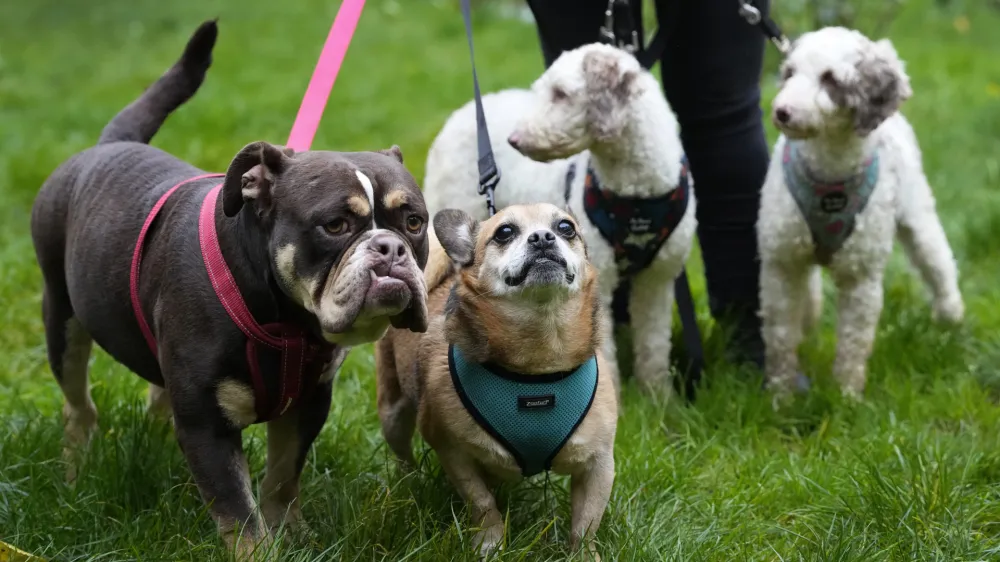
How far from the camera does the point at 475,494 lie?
2789 millimetres

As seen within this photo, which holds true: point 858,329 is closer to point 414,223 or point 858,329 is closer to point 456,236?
point 456,236

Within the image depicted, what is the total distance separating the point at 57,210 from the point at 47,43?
1000cm

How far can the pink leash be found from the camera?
9.58ft

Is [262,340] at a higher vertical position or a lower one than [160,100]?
lower

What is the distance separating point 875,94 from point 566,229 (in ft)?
5.38

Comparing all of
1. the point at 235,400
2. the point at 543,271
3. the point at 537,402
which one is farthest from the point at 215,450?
the point at 543,271

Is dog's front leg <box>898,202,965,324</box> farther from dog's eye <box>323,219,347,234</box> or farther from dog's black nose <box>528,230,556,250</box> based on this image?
dog's eye <box>323,219,347,234</box>

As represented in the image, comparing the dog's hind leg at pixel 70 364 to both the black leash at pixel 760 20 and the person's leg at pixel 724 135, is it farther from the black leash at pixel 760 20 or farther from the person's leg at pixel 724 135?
the black leash at pixel 760 20

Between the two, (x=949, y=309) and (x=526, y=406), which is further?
(x=949, y=309)

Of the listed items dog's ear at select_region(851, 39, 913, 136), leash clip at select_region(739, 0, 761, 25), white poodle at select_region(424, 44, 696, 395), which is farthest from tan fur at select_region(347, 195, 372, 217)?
dog's ear at select_region(851, 39, 913, 136)

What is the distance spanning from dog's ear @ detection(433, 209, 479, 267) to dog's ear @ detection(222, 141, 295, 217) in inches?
20.8

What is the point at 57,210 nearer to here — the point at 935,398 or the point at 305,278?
the point at 305,278

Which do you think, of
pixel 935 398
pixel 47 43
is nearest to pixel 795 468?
pixel 935 398

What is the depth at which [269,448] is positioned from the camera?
2.89m
